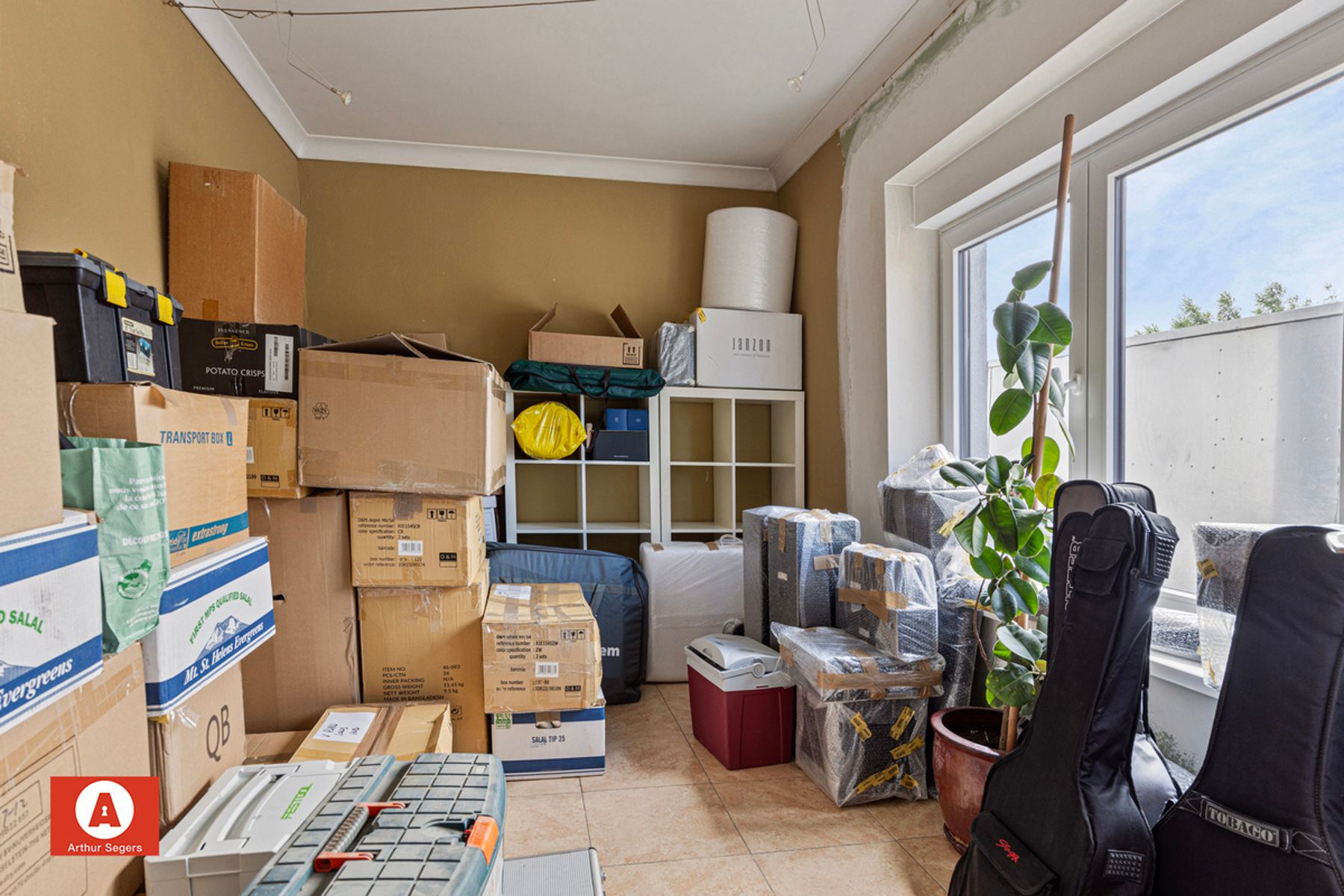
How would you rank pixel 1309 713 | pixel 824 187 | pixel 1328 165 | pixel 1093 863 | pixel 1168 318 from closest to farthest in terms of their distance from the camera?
pixel 1309 713 < pixel 1093 863 < pixel 1328 165 < pixel 1168 318 < pixel 824 187

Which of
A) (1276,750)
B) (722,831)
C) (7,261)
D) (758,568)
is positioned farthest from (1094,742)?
(7,261)

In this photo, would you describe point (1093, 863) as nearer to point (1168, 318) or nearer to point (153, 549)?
point (1168, 318)

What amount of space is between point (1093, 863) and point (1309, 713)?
0.42 meters

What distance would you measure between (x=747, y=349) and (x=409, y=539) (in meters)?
1.99

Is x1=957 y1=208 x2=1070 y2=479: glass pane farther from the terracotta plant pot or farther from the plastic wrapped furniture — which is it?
the plastic wrapped furniture

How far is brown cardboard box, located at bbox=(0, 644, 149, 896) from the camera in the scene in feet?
2.87

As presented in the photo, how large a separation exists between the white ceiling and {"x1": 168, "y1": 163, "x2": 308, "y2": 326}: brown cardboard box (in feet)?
1.95

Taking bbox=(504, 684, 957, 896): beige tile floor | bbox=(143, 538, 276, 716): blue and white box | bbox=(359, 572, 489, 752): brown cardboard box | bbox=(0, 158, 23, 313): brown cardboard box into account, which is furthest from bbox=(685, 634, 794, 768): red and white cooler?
bbox=(0, 158, 23, 313): brown cardboard box

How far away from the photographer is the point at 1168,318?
184cm

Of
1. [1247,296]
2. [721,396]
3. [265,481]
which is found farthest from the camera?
[721,396]

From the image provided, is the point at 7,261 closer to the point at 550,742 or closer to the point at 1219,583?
the point at 550,742

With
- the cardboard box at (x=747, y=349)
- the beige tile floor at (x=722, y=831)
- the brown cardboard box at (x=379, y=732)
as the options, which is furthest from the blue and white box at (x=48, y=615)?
the cardboard box at (x=747, y=349)

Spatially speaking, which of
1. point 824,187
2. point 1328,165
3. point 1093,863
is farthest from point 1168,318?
point 824,187

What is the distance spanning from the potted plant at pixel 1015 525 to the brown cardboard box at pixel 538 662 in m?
1.11
